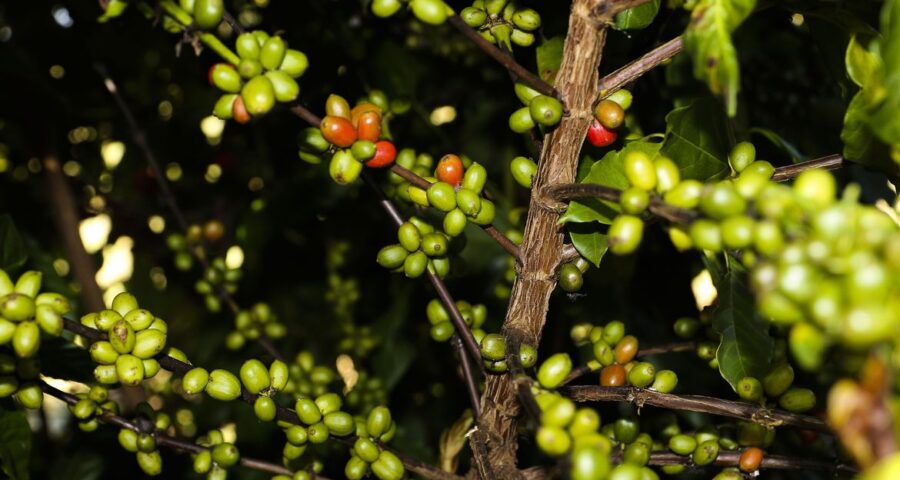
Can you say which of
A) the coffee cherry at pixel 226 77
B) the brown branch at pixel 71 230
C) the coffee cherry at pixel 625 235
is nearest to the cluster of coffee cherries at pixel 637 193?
the coffee cherry at pixel 625 235

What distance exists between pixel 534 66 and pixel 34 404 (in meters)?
0.70

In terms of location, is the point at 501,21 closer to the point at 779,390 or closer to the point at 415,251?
the point at 415,251

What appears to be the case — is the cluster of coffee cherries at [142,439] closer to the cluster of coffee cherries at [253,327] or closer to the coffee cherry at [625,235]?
the cluster of coffee cherries at [253,327]

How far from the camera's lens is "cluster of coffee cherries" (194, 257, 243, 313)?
54.7 inches

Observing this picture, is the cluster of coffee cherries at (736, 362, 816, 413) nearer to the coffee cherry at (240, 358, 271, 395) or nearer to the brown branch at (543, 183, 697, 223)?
the brown branch at (543, 183, 697, 223)

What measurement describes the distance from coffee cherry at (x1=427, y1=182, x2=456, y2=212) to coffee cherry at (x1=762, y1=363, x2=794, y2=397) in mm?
358

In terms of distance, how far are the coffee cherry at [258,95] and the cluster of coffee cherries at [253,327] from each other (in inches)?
26.3

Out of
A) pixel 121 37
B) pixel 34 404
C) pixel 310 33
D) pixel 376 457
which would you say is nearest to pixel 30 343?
pixel 34 404

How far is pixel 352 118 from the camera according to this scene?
88cm

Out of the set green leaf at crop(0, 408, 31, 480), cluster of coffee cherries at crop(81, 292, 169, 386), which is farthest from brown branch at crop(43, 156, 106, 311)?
cluster of coffee cherries at crop(81, 292, 169, 386)

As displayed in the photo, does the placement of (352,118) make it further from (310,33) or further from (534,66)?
(310,33)

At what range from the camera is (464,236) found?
3.42ft

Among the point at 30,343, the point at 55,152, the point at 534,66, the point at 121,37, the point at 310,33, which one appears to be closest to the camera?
the point at 30,343

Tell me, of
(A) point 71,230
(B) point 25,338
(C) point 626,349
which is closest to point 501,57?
(C) point 626,349
